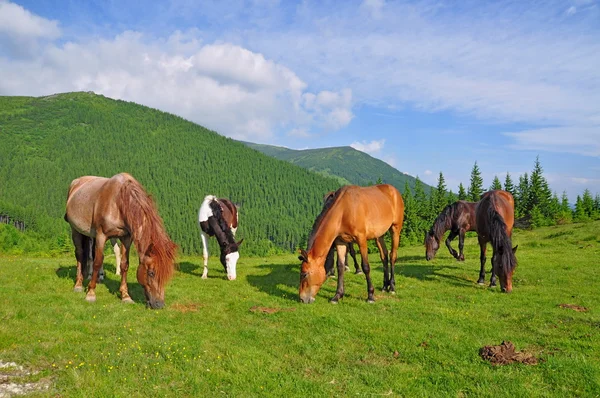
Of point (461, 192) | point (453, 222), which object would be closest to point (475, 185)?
point (461, 192)

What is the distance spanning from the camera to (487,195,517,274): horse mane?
38.5ft

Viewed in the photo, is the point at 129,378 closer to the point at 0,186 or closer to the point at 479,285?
the point at 479,285

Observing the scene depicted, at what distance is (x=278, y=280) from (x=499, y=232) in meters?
8.20

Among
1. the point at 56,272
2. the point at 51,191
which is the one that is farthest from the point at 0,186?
the point at 56,272

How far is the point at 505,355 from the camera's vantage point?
662 cm

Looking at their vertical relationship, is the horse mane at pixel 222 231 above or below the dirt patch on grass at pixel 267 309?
above

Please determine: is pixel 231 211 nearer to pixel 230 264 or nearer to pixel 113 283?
pixel 230 264

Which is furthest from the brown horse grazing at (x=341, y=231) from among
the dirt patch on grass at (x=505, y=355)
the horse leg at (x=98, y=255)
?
the horse leg at (x=98, y=255)

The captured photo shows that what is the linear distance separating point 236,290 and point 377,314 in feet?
16.4

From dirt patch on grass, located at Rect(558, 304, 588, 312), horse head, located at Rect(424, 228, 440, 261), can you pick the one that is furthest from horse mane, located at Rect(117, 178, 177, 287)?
horse head, located at Rect(424, 228, 440, 261)

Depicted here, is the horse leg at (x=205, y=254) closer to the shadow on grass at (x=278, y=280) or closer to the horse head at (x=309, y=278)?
the shadow on grass at (x=278, y=280)

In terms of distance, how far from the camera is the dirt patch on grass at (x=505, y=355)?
6.45 metres

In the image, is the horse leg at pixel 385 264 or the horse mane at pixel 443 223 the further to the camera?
the horse mane at pixel 443 223

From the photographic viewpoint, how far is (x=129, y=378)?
5.78m
